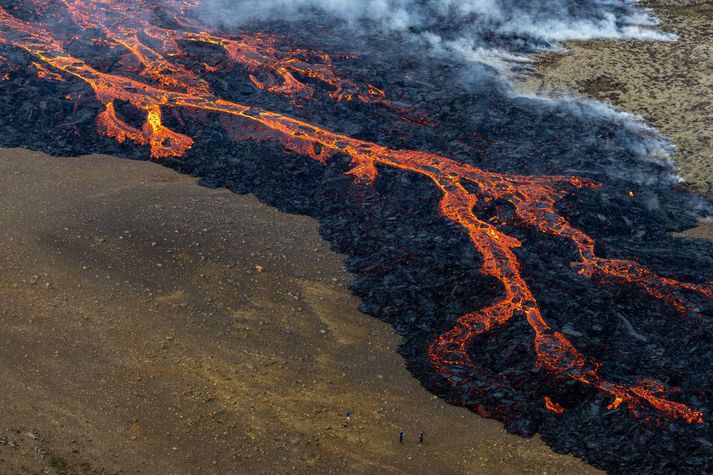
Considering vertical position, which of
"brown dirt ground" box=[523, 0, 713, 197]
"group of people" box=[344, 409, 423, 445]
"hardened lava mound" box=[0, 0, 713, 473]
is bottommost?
"group of people" box=[344, 409, 423, 445]

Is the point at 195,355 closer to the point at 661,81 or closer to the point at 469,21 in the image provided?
the point at 469,21

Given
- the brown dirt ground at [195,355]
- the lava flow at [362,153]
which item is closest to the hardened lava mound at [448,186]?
the lava flow at [362,153]

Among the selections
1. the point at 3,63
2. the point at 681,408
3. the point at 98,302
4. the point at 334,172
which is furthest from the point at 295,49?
the point at 681,408

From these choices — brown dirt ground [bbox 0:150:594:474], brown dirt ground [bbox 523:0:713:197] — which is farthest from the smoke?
brown dirt ground [bbox 0:150:594:474]

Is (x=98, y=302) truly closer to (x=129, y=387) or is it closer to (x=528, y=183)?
(x=129, y=387)

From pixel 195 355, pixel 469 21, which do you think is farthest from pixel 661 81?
pixel 195 355

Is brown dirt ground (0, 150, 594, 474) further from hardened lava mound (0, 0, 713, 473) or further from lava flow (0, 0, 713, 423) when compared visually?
lava flow (0, 0, 713, 423)

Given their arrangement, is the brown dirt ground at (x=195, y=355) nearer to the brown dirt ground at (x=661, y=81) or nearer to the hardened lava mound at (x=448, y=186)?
the hardened lava mound at (x=448, y=186)
